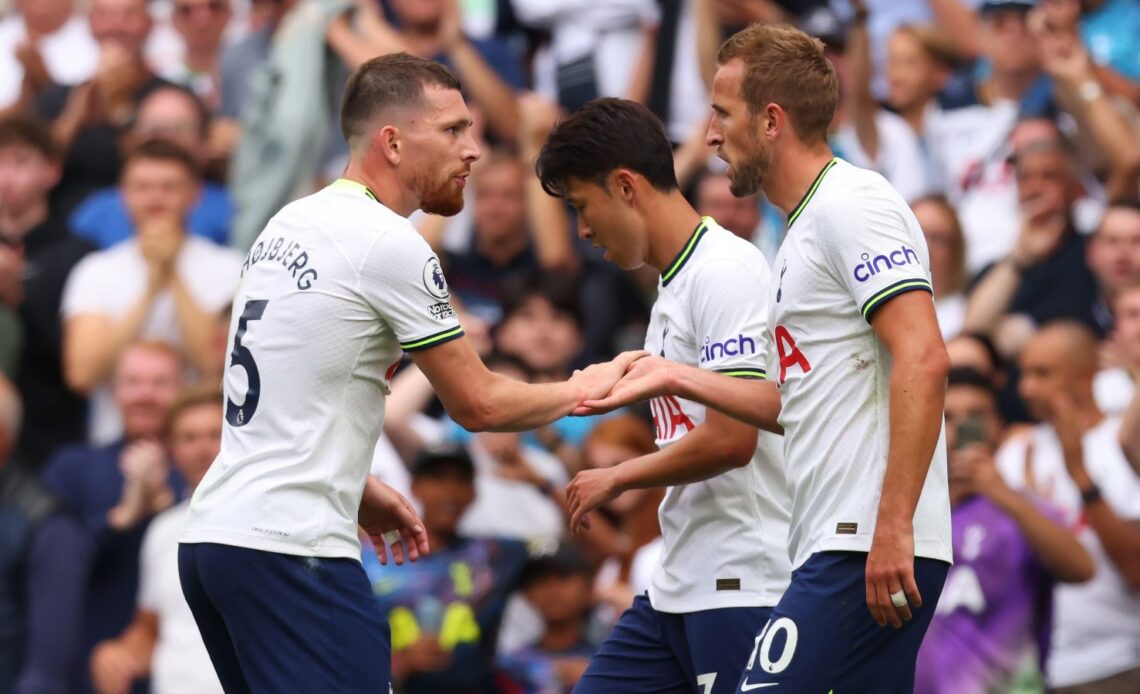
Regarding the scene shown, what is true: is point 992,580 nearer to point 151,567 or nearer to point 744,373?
point 744,373

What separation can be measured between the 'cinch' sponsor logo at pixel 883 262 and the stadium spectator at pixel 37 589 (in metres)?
5.60

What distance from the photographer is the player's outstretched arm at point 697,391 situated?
620cm

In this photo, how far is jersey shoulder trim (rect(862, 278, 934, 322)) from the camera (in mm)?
5590

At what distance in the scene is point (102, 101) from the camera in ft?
40.5

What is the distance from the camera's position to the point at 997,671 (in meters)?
8.63

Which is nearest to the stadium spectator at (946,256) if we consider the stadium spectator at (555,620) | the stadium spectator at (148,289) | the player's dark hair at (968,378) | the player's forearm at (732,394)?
the player's dark hair at (968,378)

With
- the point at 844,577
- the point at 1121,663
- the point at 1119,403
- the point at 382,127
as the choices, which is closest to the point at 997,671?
the point at 1121,663

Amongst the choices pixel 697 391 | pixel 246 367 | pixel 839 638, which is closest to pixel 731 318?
pixel 697 391

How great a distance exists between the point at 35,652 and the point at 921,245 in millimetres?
5836

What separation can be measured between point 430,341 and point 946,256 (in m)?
5.33

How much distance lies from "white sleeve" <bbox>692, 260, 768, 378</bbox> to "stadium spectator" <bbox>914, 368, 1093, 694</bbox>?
8.35 feet

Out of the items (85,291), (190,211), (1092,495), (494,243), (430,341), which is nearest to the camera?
(430,341)

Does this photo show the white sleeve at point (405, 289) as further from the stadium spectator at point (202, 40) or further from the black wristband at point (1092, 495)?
the stadium spectator at point (202, 40)

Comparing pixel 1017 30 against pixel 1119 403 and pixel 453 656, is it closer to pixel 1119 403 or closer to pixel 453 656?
pixel 1119 403
